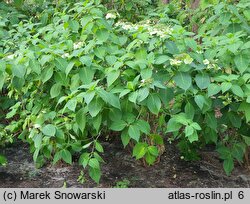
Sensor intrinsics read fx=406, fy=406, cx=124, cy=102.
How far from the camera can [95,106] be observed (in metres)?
2.24

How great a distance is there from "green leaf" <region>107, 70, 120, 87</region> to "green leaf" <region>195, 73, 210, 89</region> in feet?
1.57

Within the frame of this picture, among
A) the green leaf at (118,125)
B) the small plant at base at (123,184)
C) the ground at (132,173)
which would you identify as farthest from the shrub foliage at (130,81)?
the small plant at base at (123,184)

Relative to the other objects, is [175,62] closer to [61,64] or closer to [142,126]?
[142,126]

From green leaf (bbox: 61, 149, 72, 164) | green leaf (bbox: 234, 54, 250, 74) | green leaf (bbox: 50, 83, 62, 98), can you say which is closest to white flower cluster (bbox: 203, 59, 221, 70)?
green leaf (bbox: 234, 54, 250, 74)

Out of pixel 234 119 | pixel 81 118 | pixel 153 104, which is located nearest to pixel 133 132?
pixel 153 104

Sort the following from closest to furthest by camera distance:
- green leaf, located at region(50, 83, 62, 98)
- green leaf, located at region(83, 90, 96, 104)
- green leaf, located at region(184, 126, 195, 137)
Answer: green leaf, located at region(83, 90, 96, 104) → green leaf, located at region(184, 126, 195, 137) → green leaf, located at region(50, 83, 62, 98)

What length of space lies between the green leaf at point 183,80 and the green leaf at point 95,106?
18.7 inches

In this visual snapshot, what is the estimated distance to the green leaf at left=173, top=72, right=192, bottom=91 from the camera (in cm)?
235

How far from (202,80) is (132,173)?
46.4 inches

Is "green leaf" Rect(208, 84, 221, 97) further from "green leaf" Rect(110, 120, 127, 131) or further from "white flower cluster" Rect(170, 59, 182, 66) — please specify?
"green leaf" Rect(110, 120, 127, 131)

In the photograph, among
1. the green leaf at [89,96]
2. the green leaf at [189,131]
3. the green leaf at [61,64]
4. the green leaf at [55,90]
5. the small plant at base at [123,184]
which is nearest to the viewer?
the green leaf at [89,96]

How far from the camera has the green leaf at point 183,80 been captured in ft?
7.70

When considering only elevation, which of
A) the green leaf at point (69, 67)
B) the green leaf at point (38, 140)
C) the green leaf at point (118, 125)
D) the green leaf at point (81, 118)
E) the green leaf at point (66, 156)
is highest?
the green leaf at point (69, 67)

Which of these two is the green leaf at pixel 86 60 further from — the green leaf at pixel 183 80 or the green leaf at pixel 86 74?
the green leaf at pixel 183 80
